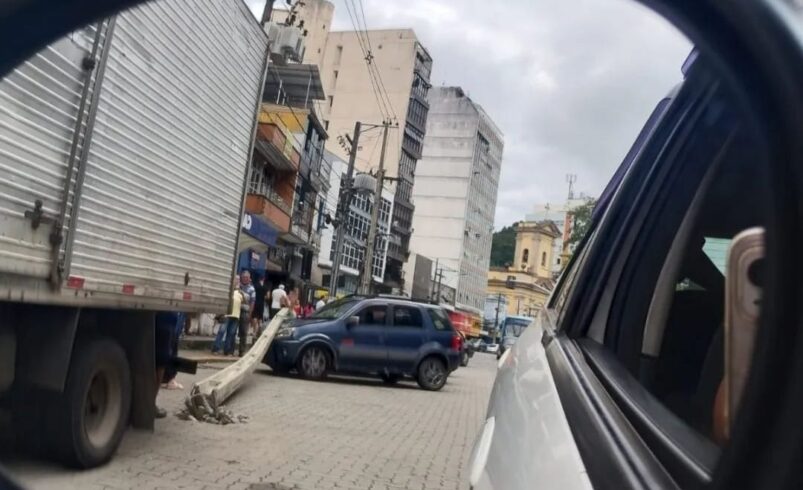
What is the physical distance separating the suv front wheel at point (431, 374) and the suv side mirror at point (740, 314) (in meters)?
14.6

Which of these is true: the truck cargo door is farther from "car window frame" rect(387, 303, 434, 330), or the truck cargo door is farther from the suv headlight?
"car window frame" rect(387, 303, 434, 330)

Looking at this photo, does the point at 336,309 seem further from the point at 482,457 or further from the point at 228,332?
the point at 482,457

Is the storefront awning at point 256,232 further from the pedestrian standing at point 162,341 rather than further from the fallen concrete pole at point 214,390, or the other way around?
the pedestrian standing at point 162,341

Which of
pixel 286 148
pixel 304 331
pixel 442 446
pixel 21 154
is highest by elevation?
pixel 286 148

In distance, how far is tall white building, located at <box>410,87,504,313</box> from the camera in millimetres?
94250

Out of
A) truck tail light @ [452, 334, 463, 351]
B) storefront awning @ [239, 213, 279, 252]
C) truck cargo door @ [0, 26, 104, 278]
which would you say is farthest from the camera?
storefront awning @ [239, 213, 279, 252]

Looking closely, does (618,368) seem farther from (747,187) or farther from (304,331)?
(304,331)

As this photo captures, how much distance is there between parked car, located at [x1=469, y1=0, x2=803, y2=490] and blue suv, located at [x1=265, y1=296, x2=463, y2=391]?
12342 mm

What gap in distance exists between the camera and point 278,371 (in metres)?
15.2

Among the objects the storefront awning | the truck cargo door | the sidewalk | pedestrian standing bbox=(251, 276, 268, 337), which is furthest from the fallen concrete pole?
the storefront awning

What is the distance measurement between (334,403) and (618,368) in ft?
32.8

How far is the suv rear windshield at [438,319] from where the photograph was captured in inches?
627

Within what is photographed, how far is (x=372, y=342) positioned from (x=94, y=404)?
9.51 m

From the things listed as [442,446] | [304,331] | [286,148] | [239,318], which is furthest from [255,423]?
[286,148]
